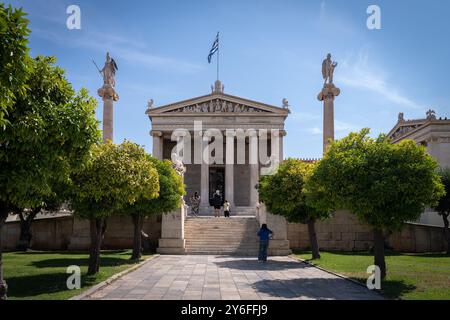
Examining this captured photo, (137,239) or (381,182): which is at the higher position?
(381,182)

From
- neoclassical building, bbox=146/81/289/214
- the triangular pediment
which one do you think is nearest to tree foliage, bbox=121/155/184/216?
neoclassical building, bbox=146/81/289/214

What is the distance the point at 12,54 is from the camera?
652 centimetres

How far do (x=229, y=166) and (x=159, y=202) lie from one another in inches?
913

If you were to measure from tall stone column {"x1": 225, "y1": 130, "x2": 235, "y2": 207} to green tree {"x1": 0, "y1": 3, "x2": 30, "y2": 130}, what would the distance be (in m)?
36.4

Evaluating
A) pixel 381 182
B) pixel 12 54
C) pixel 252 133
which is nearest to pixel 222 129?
pixel 252 133

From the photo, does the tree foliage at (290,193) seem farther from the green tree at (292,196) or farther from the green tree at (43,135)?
the green tree at (43,135)

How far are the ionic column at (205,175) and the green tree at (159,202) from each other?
62.6ft

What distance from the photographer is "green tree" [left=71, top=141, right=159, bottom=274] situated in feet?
44.1

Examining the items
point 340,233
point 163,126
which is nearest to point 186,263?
point 340,233

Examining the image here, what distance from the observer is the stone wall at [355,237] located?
2830cm

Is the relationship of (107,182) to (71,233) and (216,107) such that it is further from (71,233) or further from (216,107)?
(216,107)

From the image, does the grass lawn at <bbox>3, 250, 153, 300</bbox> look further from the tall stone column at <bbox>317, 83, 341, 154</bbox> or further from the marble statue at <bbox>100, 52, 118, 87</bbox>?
the tall stone column at <bbox>317, 83, 341, 154</bbox>

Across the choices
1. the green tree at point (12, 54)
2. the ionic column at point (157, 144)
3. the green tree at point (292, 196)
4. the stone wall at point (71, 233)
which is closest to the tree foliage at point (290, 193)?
the green tree at point (292, 196)

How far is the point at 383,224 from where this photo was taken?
540 inches
